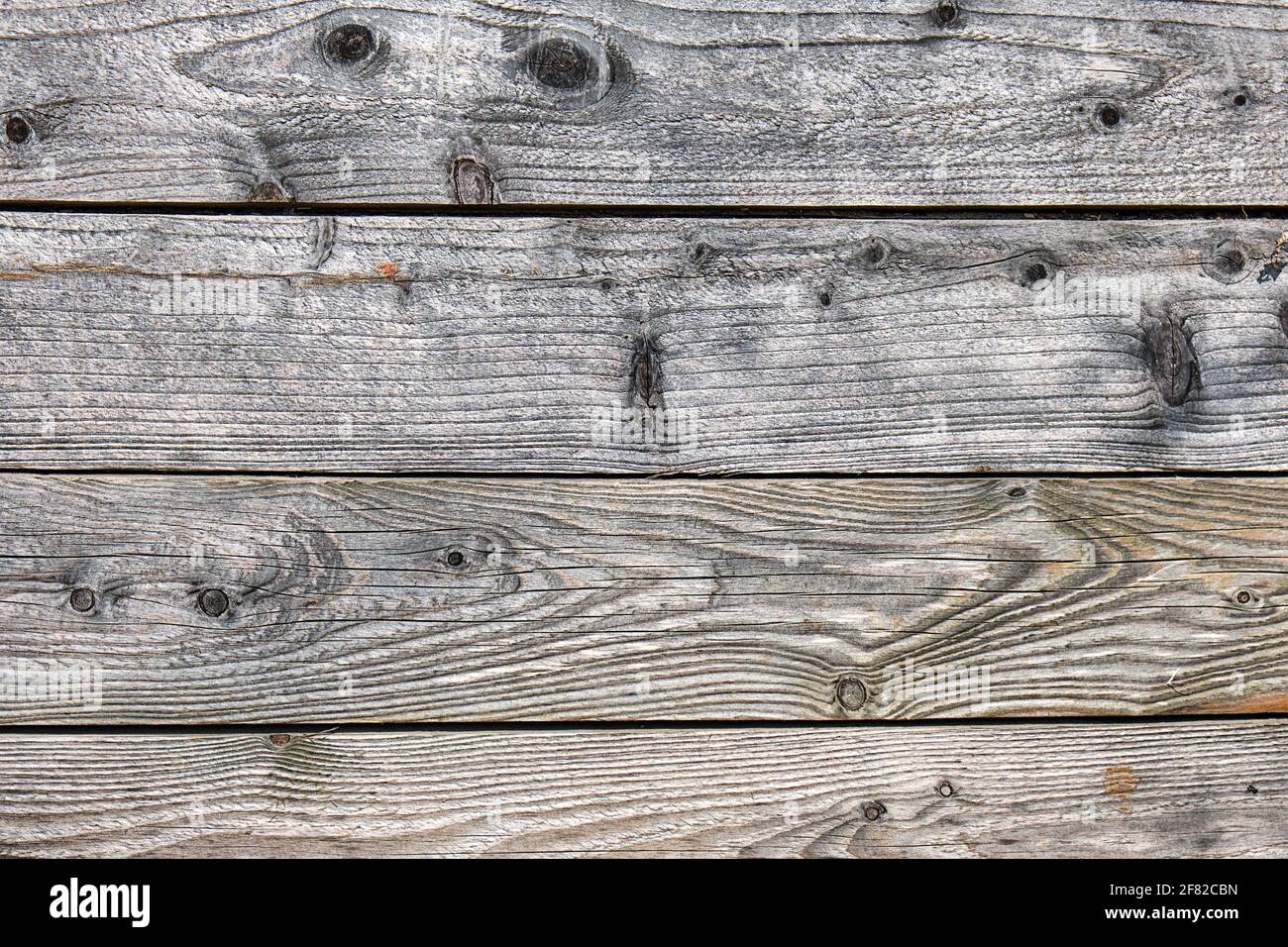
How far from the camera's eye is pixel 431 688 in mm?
1026

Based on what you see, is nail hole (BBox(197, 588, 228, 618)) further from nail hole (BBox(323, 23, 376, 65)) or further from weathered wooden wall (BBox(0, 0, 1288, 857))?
nail hole (BBox(323, 23, 376, 65))

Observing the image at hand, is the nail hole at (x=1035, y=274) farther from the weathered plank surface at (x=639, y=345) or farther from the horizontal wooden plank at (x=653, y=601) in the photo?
the horizontal wooden plank at (x=653, y=601)

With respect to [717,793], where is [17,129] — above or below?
above

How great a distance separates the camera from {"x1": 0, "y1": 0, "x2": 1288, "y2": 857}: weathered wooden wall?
Answer: 1.00 meters

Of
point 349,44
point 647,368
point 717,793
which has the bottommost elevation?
point 717,793

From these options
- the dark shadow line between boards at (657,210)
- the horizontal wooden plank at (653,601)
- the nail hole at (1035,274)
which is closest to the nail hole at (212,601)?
the horizontal wooden plank at (653,601)

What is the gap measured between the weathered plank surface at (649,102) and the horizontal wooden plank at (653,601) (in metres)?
0.35

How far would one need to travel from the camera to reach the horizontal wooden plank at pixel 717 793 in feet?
3.35

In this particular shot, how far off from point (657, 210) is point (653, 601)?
448mm

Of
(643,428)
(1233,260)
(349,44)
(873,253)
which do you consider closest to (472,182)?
(349,44)

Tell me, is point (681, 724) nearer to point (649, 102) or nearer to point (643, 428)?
point (643, 428)

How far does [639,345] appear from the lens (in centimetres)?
101

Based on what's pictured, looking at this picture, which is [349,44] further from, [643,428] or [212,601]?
[212,601]

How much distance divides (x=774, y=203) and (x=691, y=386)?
0.76ft
